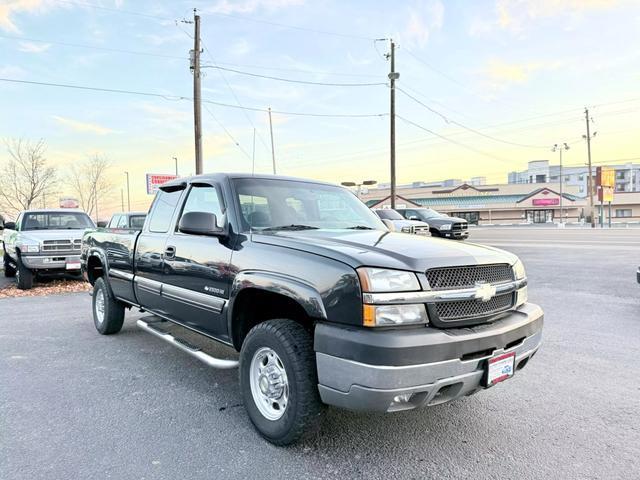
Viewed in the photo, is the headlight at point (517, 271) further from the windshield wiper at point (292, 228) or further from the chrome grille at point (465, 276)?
the windshield wiper at point (292, 228)

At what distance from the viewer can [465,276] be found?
2.76 metres

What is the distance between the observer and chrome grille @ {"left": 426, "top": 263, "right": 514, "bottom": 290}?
2.62 m

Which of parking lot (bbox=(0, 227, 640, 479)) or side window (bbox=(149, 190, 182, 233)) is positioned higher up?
side window (bbox=(149, 190, 182, 233))

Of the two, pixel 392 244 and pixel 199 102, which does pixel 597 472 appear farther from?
pixel 199 102

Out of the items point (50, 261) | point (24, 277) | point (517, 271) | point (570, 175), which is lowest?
point (24, 277)

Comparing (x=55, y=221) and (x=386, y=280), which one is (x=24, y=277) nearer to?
(x=55, y=221)

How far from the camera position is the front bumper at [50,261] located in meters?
9.44

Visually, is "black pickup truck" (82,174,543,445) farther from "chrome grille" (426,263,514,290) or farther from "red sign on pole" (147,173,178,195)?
"red sign on pole" (147,173,178,195)

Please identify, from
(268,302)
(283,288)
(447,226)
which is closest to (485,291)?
(283,288)

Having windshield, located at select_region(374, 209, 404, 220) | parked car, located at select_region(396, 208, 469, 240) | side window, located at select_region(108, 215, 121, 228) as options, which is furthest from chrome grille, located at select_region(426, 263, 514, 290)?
parked car, located at select_region(396, 208, 469, 240)

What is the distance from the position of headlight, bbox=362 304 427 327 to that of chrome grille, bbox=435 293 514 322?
0.51 ft

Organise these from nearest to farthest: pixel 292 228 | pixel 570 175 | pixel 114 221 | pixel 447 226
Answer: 1. pixel 292 228
2. pixel 114 221
3. pixel 447 226
4. pixel 570 175

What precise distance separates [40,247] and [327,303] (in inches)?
361

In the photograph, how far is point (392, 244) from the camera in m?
2.97
